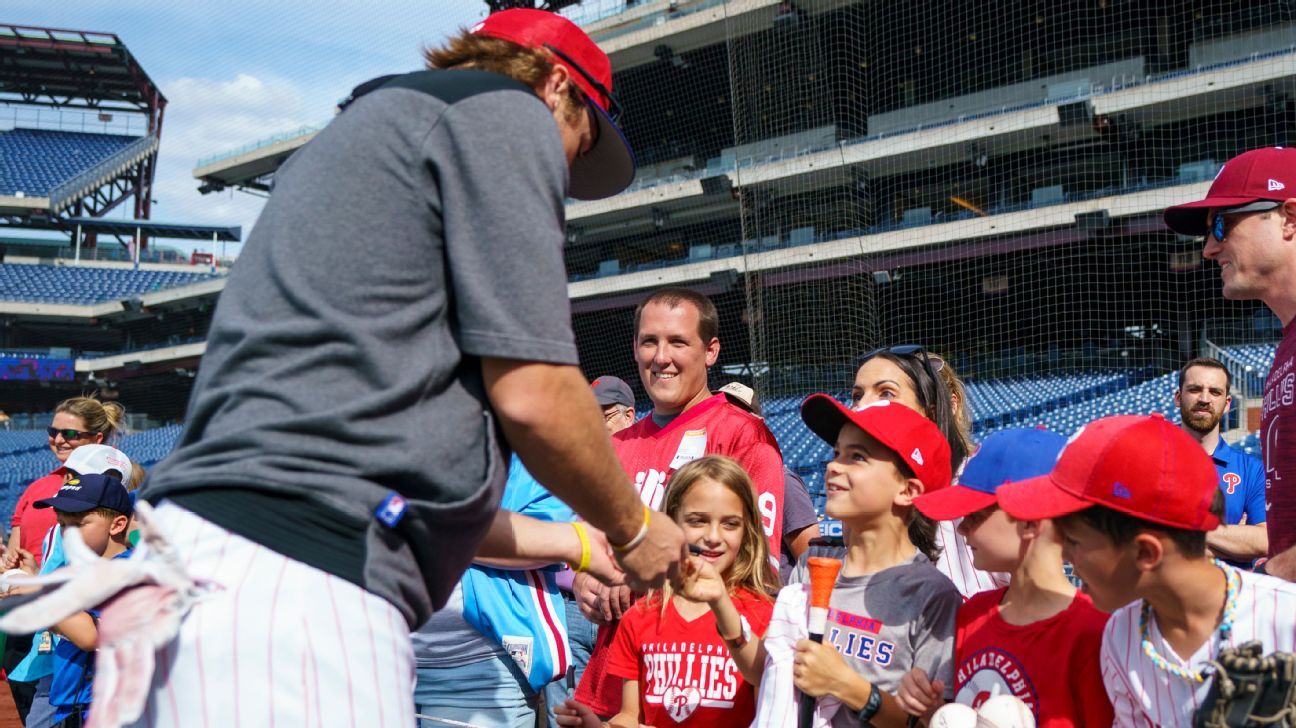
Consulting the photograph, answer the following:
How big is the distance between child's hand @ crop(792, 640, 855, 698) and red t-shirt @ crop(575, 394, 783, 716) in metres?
0.94

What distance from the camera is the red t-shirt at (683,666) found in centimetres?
301

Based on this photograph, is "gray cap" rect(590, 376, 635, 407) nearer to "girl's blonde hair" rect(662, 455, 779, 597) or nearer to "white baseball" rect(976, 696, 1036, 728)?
"girl's blonde hair" rect(662, 455, 779, 597)

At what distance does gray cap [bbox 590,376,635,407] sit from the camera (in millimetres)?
5965

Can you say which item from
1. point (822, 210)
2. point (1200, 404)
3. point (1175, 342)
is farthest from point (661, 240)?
point (1200, 404)

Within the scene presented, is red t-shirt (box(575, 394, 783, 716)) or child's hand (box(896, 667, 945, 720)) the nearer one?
child's hand (box(896, 667, 945, 720))

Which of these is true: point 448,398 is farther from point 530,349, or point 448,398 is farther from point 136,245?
point 136,245

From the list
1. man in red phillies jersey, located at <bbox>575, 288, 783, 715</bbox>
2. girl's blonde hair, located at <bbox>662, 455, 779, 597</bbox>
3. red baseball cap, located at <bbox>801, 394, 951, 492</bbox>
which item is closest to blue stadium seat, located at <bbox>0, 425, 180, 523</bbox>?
man in red phillies jersey, located at <bbox>575, 288, 783, 715</bbox>

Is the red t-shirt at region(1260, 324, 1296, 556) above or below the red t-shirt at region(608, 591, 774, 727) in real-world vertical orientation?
above

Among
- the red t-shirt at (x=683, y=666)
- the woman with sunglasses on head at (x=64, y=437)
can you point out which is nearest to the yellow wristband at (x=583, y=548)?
the red t-shirt at (x=683, y=666)

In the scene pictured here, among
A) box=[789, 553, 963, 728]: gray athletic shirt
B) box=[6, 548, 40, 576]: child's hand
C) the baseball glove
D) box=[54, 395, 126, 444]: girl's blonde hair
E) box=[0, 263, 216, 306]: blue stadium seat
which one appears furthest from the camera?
box=[0, 263, 216, 306]: blue stadium seat

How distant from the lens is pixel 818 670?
2395 mm

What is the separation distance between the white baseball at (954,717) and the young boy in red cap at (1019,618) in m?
0.18

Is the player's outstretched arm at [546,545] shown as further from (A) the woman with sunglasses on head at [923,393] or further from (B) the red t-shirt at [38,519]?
(B) the red t-shirt at [38,519]

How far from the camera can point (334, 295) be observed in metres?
1.48
